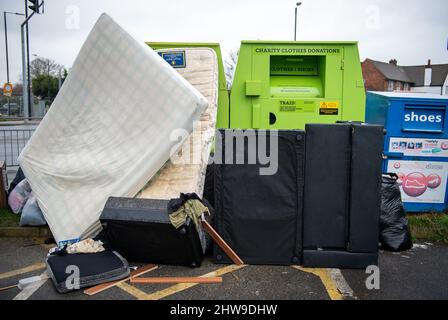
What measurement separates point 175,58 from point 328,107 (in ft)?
6.63

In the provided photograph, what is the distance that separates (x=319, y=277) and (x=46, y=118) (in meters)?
3.22

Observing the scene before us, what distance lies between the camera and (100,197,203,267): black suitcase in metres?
3.41

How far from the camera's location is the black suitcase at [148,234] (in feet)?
11.2

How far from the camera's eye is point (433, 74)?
63562 millimetres

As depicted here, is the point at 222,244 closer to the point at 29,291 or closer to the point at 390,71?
the point at 29,291

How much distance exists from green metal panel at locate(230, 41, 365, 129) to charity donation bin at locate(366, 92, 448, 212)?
1.55ft

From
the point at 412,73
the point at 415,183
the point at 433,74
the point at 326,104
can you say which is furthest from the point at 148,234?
the point at 412,73

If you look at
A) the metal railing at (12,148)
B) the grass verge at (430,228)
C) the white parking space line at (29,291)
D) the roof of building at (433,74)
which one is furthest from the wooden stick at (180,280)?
the roof of building at (433,74)

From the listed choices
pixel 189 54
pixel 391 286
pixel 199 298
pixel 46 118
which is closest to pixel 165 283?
pixel 199 298

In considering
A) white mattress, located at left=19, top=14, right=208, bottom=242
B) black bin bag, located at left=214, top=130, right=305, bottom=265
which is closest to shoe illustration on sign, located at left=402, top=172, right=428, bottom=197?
black bin bag, located at left=214, top=130, right=305, bottom=265

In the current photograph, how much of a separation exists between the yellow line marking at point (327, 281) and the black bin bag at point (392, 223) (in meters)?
0.96

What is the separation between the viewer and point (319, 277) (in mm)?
3449

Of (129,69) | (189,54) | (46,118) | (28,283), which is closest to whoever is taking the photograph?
(28,283)

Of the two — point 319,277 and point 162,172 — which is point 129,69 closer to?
point 162,172
